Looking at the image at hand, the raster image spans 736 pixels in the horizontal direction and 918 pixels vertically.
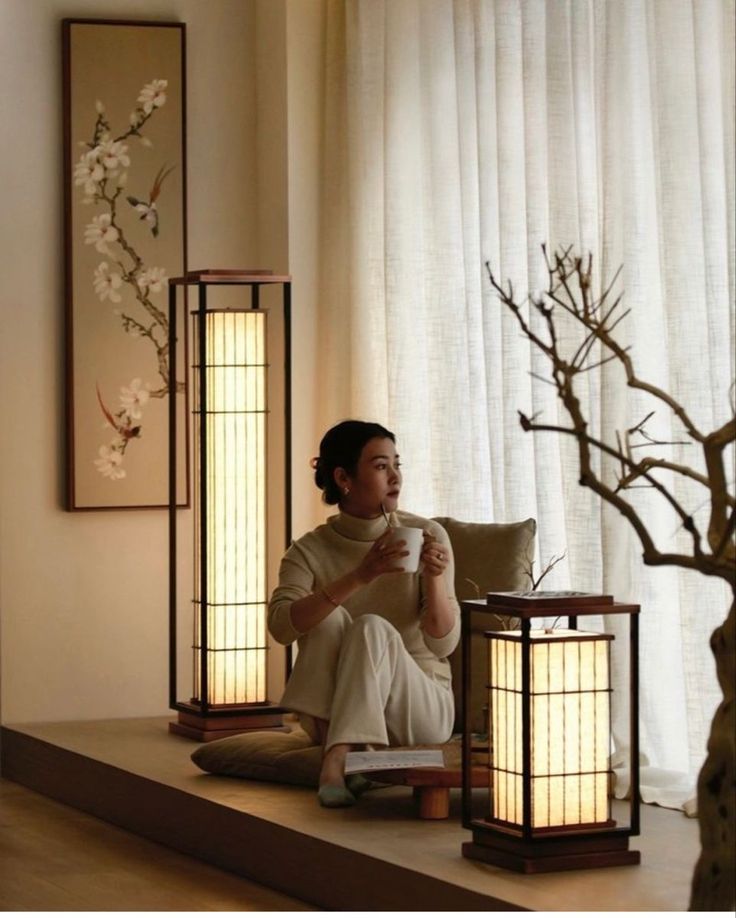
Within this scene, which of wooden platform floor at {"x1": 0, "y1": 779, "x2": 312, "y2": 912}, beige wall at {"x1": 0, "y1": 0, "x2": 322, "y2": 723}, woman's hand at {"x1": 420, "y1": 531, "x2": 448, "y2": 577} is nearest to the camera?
wooden platform floor at {"x1": 0, "y1": 779, "x2": 312, "y2": 912}

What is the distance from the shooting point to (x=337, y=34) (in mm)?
5641

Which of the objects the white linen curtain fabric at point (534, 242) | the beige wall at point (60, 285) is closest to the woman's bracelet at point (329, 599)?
the white linen curtain fabric at point (534, 242)

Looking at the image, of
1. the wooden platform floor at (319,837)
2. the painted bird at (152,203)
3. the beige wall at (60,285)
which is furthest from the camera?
the painted bird at (152,203)

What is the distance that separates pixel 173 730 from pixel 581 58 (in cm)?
240

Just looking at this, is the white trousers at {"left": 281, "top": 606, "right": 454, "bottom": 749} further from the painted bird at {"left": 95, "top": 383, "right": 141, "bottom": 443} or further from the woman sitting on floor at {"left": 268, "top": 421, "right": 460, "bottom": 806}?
the painted bird at {"left": 95, "top": 383, "right": 141, "bottom": 443}

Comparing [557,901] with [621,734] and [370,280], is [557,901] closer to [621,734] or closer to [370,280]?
[621,734]

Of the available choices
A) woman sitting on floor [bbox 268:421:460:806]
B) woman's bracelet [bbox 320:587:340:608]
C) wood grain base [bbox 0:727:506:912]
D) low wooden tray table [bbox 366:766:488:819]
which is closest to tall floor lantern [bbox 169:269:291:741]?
wood grain base [bbox 0:727:506:912]

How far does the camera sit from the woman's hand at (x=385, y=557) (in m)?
3.96

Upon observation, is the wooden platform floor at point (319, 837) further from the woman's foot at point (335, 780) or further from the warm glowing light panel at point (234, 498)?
the warm glowing light panel at point (234, 498)

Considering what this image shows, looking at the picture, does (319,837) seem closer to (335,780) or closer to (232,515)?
(335,780)

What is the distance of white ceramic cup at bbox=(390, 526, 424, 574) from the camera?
3963mm

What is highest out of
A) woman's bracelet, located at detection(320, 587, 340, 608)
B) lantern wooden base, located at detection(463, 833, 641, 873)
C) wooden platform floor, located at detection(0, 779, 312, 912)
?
woman's bracelet, located at detection(320, 587, 340, 608)

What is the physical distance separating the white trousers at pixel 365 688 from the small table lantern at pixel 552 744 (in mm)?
592

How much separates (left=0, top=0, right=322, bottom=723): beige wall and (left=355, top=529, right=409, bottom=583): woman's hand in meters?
1.75
